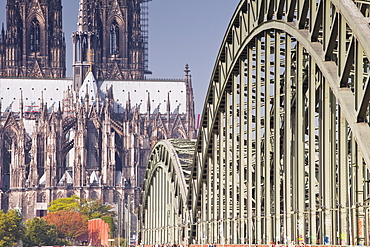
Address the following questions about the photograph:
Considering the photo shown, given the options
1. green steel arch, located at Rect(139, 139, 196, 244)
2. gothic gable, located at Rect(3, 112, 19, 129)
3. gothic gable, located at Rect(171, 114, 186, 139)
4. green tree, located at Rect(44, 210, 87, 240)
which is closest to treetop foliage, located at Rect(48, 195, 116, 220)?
green tree, located at Rect(44, 210, 87, 240)

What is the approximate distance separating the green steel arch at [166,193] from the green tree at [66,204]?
309ft

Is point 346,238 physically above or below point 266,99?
below

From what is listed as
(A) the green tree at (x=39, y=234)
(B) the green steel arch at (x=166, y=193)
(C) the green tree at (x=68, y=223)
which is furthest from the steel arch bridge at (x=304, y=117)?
(C) the green tree at (x=68, y=223)

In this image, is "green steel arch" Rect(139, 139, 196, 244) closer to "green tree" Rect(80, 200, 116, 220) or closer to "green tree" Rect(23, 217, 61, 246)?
"green tree" Rect(23, 217, 61, 246)

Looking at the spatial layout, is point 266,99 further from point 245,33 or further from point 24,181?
point 24,181

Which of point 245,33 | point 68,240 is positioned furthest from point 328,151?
point 68,240

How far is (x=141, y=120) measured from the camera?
190250 millimetres

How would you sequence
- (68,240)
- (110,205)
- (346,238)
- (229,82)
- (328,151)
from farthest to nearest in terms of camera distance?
(110,205) → (68,240) → (229,82) → (328,151) → (346,238)

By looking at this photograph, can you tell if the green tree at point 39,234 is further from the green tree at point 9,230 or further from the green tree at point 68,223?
the green tree at point 68,223

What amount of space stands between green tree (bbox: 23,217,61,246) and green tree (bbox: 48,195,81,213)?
19.3 meters

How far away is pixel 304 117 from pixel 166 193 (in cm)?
3772

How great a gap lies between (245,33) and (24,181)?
5839 inches

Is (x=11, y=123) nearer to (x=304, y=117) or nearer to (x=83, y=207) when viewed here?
(x=83, y=207)

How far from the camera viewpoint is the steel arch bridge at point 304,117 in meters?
24.0
